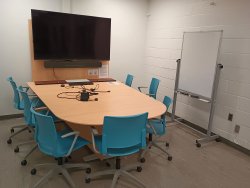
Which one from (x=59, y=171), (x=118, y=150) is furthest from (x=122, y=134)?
(x=59, y=171)

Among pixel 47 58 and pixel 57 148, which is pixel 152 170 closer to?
pixel 57 148

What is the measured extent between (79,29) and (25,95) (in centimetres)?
197

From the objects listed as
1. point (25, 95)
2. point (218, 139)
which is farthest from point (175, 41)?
point (25, 95)

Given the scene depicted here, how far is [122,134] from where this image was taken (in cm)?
207

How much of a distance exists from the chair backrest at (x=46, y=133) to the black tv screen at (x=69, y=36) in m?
2.11

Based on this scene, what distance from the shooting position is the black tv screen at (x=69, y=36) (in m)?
3.82

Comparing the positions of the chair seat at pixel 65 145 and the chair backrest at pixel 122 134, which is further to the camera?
the chair seat at pixel 65 145

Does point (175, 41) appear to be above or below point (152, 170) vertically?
above

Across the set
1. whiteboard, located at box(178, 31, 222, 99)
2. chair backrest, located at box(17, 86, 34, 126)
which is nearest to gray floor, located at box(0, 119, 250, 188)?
chair backrest, located at box(17, 86, 34, 126)

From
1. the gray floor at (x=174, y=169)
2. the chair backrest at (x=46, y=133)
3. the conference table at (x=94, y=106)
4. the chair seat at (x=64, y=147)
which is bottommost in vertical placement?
the gray floor at (x=174, y=169)

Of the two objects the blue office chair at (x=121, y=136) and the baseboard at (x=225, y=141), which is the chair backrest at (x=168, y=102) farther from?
the baseboard at (x=225, y=141)

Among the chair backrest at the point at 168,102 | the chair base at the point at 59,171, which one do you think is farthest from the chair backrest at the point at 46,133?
the chair backrest at the point at 168,102

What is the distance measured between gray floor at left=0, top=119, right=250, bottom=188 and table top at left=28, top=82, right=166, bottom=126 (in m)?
0.76

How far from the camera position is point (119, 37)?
16.7 ft
